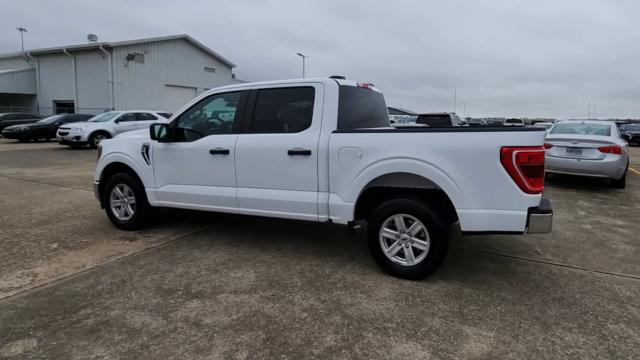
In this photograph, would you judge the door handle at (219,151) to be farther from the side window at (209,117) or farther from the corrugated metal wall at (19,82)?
the corrugated metal wall at (19,82)

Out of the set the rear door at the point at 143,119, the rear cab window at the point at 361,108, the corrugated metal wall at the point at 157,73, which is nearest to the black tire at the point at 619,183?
the rear cab window at the point at 361,108

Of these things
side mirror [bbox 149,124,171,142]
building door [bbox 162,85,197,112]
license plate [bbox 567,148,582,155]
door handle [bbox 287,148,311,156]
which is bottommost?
license plate [bbox 567,148,582,155]

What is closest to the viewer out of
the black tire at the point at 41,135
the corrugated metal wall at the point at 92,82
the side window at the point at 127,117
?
the side window at the point at 127,117

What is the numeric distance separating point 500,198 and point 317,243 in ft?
7.45

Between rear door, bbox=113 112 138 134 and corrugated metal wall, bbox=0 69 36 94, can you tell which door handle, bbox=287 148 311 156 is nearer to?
rear door, bbox=113 112 138 134

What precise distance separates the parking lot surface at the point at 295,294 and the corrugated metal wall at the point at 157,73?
77.9 feet

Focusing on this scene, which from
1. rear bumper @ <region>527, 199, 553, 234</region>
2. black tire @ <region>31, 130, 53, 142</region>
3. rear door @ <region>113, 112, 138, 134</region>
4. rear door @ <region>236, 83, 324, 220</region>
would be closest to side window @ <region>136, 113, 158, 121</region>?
rear door @ <region>113, 112, 138, 134</region>

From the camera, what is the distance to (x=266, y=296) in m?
3.67

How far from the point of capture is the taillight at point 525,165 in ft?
11.4

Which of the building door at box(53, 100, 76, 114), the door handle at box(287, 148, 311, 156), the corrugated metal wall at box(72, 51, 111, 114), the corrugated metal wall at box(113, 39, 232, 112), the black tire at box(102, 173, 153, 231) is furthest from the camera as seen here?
the building door at box(53, 100, 76, 114)

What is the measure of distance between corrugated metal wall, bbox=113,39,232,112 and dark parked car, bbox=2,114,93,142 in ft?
18.1

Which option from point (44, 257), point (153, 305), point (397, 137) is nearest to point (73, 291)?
point (153, 305)

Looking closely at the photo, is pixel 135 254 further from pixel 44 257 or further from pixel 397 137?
pixel 397 137

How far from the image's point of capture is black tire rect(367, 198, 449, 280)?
3828mm
